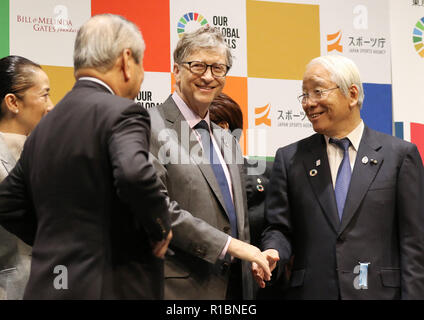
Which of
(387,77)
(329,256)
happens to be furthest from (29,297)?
(387,77)

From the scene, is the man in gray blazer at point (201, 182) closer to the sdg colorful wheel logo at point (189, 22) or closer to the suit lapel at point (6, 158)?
the suit lapel at point (6, 158)

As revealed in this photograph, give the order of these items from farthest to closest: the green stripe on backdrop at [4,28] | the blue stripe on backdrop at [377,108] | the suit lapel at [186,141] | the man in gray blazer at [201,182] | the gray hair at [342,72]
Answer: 1. the blue stripe on backdrop at [377,108]
2. the green stripe on backdrop at [4,28]
3. the gray hair at [342,72]
4. the suit lapel at [186,141]
5. the man in gray blazer at [201,182]

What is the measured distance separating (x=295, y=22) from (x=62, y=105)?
2.87 m

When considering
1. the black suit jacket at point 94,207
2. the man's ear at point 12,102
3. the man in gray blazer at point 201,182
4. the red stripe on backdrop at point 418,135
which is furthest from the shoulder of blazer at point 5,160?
the red stripe on backdrop at point 418,135

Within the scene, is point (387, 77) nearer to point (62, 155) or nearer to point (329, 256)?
point (329, 256)

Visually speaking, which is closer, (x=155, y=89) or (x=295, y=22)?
(x=155, y=89)

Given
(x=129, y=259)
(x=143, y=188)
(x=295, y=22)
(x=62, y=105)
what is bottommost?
(x=129, y=259)

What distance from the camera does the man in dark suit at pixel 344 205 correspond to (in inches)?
121

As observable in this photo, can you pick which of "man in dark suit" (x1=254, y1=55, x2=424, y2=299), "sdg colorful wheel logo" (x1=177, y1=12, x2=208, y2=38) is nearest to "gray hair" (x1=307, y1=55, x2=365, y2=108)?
"man in dark suit" (x1=254, y1=55, x2=424, y2=299)

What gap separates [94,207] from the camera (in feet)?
6.84

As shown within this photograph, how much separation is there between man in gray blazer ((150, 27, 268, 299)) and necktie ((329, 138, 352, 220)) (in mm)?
507

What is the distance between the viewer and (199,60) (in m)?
3.13

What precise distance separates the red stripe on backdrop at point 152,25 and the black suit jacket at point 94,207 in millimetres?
2147

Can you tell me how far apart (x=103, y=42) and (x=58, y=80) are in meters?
1.91
